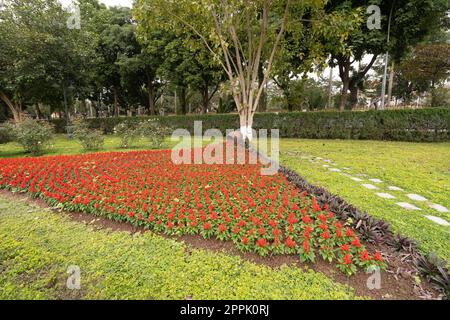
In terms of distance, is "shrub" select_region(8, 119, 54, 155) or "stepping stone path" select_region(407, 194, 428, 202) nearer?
"stepping stone path" select_region(407, 194, 428, 202)

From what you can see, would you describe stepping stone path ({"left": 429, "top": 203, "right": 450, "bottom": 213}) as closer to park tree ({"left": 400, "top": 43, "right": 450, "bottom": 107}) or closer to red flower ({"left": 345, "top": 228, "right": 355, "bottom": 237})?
red flower ({"left": 345, "top": 228, "right": 355, "bottom": 237})

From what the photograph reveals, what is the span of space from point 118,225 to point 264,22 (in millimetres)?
7368

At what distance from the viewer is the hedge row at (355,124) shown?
10.2 meters

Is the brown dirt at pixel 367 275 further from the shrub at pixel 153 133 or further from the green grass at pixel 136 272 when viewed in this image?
the shrub at pixel 153 133

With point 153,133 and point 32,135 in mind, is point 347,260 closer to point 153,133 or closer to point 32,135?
point 153,133

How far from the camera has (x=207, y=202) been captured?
131 inches

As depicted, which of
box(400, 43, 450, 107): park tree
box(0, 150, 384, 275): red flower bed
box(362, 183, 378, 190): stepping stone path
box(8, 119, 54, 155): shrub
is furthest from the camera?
box(400, 43, 450, 107): park tree

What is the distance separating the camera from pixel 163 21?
26.3ft

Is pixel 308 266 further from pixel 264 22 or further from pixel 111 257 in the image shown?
pixel 264 22

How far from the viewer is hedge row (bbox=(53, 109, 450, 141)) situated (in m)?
10.2

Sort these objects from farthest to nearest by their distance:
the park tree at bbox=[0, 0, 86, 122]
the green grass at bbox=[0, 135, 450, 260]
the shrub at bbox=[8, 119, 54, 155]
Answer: the park tree at bbox=[0, 0, 86, 122] → the shrub at bbox=[8, 119, 54, 155] → the green grass at bbox=[0, 135, 450, 260]

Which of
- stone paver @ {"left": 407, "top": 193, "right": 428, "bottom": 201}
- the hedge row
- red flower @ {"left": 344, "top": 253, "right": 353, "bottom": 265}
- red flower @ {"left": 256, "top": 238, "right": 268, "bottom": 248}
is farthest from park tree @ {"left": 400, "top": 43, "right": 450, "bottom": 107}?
red flower @ {"left": 256, "top": 238, "right": 268, "bottom": 248}

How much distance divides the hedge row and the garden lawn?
2.92m

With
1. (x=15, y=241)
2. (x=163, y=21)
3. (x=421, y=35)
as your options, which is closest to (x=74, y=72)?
(x=163, y=21)
